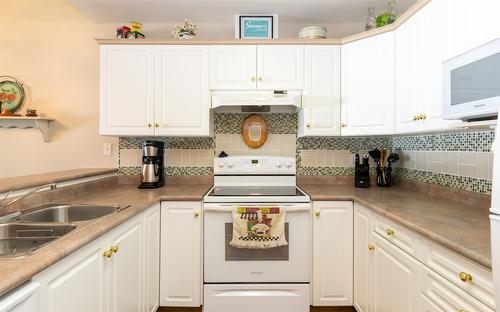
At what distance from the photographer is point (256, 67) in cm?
230

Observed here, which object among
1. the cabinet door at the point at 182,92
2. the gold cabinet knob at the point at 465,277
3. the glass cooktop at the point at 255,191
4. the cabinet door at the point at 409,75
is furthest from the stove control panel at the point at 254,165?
the gold cabinet knob at the point at 465,277

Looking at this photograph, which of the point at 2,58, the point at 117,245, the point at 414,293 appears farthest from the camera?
the point at 2,58

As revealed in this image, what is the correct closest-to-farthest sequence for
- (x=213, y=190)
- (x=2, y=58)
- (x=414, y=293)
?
(x=414, y=293) < (x=213, y=190) < (x=2, y=58)

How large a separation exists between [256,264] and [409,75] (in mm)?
1683

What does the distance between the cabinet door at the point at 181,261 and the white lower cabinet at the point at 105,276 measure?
13 centimetres

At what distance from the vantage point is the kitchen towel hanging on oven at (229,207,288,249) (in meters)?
1.91

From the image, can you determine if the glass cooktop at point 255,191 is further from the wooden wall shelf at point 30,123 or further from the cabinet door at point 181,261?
the wooden wall shelf at point 30,123

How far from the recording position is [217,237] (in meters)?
1.99

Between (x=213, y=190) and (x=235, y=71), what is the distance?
102cm

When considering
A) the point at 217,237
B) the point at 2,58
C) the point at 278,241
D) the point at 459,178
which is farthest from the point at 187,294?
the point at 2,58

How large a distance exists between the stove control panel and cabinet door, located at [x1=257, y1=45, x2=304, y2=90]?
63 cm

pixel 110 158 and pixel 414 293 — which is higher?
pixel 110 158

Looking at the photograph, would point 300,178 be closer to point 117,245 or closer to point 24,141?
point 117,245

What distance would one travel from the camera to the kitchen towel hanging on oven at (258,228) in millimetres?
1907
